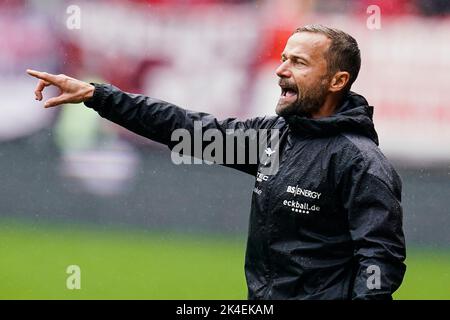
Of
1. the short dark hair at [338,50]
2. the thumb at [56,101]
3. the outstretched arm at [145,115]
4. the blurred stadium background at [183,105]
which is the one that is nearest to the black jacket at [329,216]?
the short dark hair at [338,50]

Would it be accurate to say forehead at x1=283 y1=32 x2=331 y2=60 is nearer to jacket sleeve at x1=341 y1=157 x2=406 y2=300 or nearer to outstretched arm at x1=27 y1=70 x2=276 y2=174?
outstretched arm at x1=27 y1=70 x2=276 y2=174

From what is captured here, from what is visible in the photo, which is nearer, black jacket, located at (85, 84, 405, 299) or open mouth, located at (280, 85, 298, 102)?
black jacket, located at (85, 84, 405, 299)

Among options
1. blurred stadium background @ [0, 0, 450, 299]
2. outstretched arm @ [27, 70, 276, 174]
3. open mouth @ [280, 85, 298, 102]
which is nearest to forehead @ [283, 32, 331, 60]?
open mouth @ [280, 85, 298, 102]

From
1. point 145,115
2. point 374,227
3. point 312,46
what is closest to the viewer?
point 374,227

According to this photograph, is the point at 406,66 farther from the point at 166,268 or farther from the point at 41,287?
the point at 41,287

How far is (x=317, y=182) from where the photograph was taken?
3438mm

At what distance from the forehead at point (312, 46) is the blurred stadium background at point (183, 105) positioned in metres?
3.17

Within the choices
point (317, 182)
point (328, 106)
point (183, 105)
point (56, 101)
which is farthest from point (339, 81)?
point (183, 105)

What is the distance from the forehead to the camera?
3.60m

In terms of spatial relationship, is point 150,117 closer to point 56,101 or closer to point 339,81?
point 56,101

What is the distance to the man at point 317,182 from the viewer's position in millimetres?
3311

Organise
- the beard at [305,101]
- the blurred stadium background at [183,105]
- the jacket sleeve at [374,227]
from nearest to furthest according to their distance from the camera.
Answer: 1. the jacket sleeve at [374,227]
2. the beard at [305,101]
3. the blurred stadium background at [183,105]

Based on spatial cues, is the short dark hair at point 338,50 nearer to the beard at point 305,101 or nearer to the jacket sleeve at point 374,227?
the beard at point 305,101

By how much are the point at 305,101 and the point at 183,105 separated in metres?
3.29
